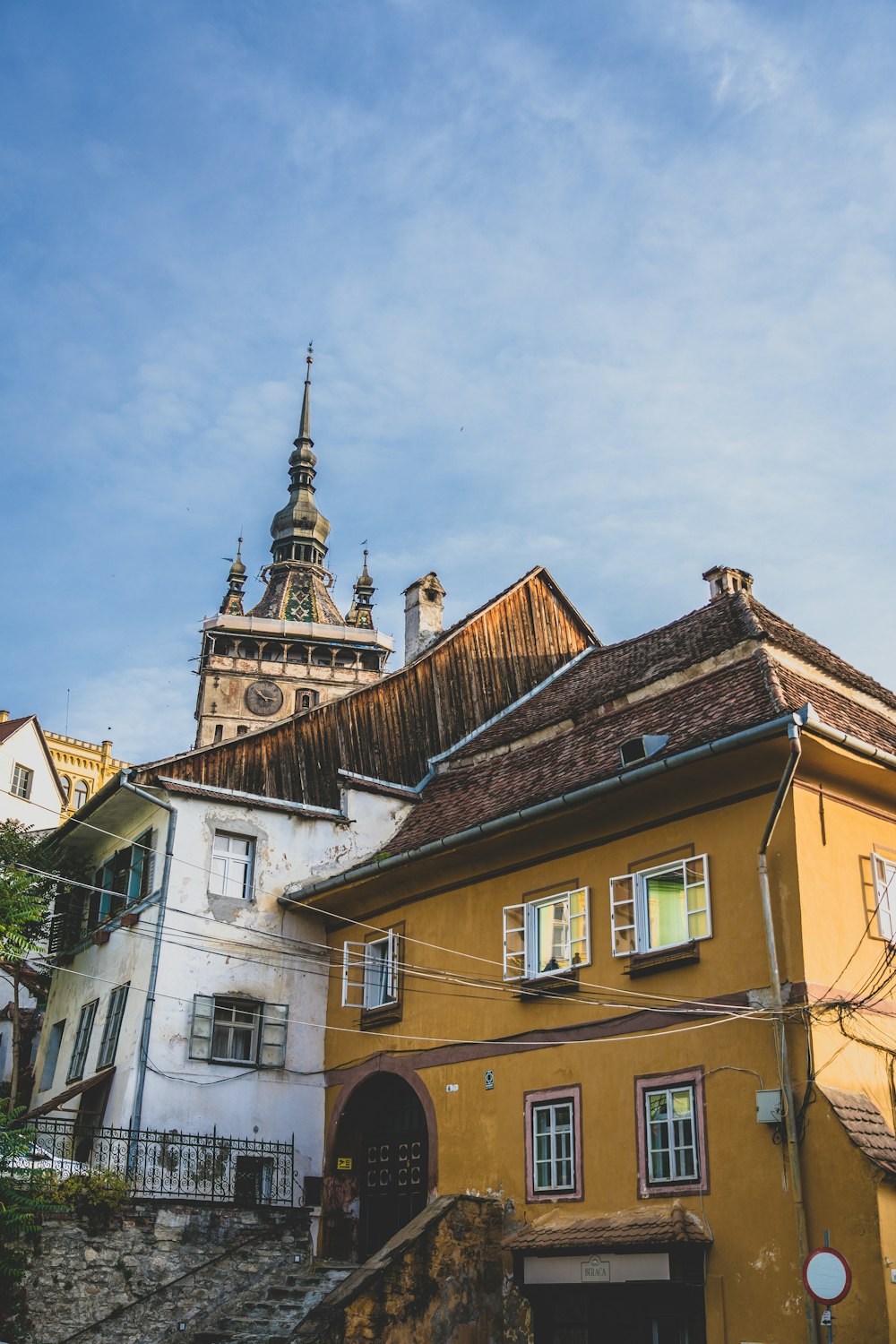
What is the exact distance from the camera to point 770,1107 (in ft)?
48.6

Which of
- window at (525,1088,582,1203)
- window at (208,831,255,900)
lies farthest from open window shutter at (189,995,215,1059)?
window at (525,1088,582,1203)

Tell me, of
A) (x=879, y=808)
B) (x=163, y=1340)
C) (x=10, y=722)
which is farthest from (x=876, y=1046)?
(x=10, y=722)

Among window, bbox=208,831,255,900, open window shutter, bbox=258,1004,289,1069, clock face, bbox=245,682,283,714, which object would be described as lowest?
open window shutter, bbox=258,1004,289,1069

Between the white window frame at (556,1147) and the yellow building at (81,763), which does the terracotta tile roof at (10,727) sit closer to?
the yellow building at (81,763)

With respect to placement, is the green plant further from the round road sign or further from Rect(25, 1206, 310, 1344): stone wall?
the round road sign

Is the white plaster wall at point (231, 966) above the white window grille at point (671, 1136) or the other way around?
above

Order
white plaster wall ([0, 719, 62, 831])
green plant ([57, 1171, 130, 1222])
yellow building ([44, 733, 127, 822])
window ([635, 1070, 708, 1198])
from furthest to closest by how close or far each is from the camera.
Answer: yellow building ([44, 733, 127, 822]) → white plaster wall ([0, 719, 62, 831]) → green plant ([57, 1171, 130, 1222]) → window ([635, 1070, 708, 1198])

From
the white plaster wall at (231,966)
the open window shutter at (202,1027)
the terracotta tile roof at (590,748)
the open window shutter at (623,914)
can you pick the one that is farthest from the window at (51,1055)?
the open window shutter at (623,914)

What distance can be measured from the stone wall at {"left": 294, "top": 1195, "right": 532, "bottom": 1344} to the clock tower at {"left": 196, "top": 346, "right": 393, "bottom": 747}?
6735 cm

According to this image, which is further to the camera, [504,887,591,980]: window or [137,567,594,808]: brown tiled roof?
[137,567,594,808]: brown tiled roof

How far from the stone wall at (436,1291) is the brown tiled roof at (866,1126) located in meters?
5.35

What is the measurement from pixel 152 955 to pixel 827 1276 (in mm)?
12539

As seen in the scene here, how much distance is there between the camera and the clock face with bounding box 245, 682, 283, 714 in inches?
3447

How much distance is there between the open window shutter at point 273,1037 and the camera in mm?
22000
